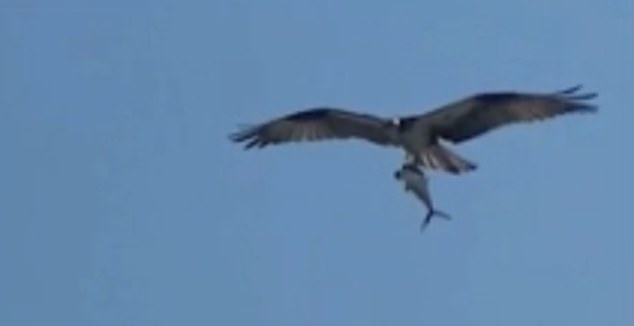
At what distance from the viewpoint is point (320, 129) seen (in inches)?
663

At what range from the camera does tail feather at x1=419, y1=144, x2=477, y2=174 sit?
577 inches

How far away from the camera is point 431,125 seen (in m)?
15.2

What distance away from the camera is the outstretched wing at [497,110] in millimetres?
15656

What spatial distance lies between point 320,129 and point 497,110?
185 centimetres

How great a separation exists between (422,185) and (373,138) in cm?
217

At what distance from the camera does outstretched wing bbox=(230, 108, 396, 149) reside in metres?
15.5

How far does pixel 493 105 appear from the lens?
16.1 m

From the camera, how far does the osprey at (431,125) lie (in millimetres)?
14891

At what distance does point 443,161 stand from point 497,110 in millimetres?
1482

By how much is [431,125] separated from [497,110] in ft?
4.11

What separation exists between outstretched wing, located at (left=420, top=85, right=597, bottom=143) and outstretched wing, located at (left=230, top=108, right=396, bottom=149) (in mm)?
599

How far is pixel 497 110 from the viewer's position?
53.1 feet

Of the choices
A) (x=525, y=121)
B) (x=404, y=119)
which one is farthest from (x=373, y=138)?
(x=525, y=121)

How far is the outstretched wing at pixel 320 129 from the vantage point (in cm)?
1547
